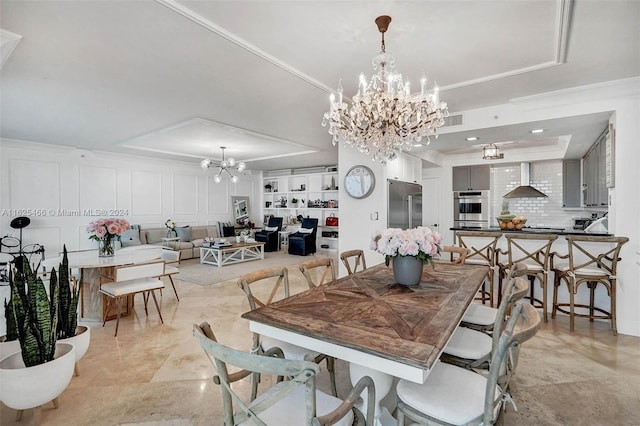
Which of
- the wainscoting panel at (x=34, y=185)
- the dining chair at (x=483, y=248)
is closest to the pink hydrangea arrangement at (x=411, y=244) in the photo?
the dining chair at (x=483, y=248)

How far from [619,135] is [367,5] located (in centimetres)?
308

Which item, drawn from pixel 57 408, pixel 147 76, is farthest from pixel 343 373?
pixel 147 76

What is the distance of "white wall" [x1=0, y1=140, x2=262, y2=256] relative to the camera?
19.3 feet

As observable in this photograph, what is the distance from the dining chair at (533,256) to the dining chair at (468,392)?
234 cm

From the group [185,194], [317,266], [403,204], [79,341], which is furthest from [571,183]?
[185,194]

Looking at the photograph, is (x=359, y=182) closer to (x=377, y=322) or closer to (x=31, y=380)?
(x=377, y=322)

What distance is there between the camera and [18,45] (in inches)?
93.5

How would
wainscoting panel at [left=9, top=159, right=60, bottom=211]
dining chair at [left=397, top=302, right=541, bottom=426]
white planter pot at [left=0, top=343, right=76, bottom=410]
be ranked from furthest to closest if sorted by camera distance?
wainscoting panel at [left=9, top=159, right=60, bottom=211]
white planter pot at [left=0, top=343, right=76, bottom=410]
dining chair at [left=397, top=302, right=541, bottom=426]

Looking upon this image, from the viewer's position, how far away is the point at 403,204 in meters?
4.93

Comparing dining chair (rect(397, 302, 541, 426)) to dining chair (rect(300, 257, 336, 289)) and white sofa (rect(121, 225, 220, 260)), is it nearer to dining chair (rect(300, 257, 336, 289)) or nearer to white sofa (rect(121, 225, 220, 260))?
dining chair (rect(300, 257, 336, 289))

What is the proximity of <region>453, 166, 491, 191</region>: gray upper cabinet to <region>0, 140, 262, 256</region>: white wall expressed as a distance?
6.81 metres

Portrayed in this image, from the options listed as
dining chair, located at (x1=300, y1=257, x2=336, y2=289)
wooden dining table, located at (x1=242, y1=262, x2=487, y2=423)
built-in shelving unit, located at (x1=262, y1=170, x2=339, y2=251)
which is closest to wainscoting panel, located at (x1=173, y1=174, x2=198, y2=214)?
built-in shelving unit, located at (x1=262, y1=170, x2=339, y2=251)

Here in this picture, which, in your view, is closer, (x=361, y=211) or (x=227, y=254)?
(x=361, y=211)

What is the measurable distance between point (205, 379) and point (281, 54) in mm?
2653
